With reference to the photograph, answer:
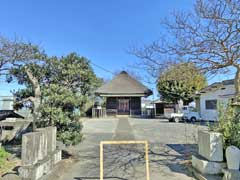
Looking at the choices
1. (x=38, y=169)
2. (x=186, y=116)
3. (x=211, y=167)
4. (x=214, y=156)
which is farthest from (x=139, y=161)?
(x=186, y=116)

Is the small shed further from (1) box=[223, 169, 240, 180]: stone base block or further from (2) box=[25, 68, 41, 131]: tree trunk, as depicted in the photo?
(1) box=[223, 169, 240, 180]: stone base block

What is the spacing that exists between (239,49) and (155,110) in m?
27.6

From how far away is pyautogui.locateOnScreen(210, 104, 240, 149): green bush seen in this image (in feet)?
20.6

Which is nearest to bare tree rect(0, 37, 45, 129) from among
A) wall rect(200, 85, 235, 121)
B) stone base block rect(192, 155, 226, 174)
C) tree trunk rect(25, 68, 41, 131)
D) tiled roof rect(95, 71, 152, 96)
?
tree trunk rect(25, 68, 41, 131)

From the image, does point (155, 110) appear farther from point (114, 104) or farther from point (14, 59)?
point (14, 59)

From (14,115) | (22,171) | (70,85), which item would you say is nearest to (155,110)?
(14,115)

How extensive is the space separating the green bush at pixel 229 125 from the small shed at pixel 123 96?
87.5ft

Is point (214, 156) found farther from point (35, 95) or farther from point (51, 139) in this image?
point (35, 95)

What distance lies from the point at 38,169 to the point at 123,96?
92.8 ft

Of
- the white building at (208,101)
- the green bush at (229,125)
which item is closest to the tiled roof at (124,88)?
the white building at (208,101)

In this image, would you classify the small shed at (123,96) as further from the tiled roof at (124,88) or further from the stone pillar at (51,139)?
the stone pillar at (51,139)

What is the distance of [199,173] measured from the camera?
6.37m

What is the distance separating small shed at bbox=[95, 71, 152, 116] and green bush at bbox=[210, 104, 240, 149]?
2668cm

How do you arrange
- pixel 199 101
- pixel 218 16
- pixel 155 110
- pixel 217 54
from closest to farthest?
pixel 218 16 < pixel 217 54 < pixel 199 101 < pixel 155 110
